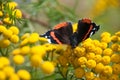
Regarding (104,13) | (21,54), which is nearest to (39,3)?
(21,54)

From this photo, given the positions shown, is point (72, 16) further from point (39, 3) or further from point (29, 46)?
point (29, 46)

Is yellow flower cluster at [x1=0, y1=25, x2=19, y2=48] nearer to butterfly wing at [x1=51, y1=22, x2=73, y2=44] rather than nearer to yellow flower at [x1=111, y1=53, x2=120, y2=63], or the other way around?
butterfly wing at [x1=51, y1=22, x2=73, y2=44]

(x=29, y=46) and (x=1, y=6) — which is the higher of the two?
(x=1, y=6)

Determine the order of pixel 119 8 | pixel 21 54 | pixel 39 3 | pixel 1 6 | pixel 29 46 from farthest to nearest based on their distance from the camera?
pixel 119 8 → pixel 39 3 → pixel 1 6 → pixel 29 46 → pixel 21 54

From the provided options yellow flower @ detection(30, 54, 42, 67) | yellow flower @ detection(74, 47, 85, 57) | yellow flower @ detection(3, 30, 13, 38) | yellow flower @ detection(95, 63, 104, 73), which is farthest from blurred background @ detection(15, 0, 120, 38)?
yellow flower @ detection(30, 54, 42, 67)

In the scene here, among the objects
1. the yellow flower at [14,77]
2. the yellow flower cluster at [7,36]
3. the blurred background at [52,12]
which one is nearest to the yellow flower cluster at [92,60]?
the yellow flower cluster at [7,36]

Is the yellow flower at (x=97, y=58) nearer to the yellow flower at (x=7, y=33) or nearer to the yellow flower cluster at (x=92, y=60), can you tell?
the yellow flower cluster at (x=92, y=60)
